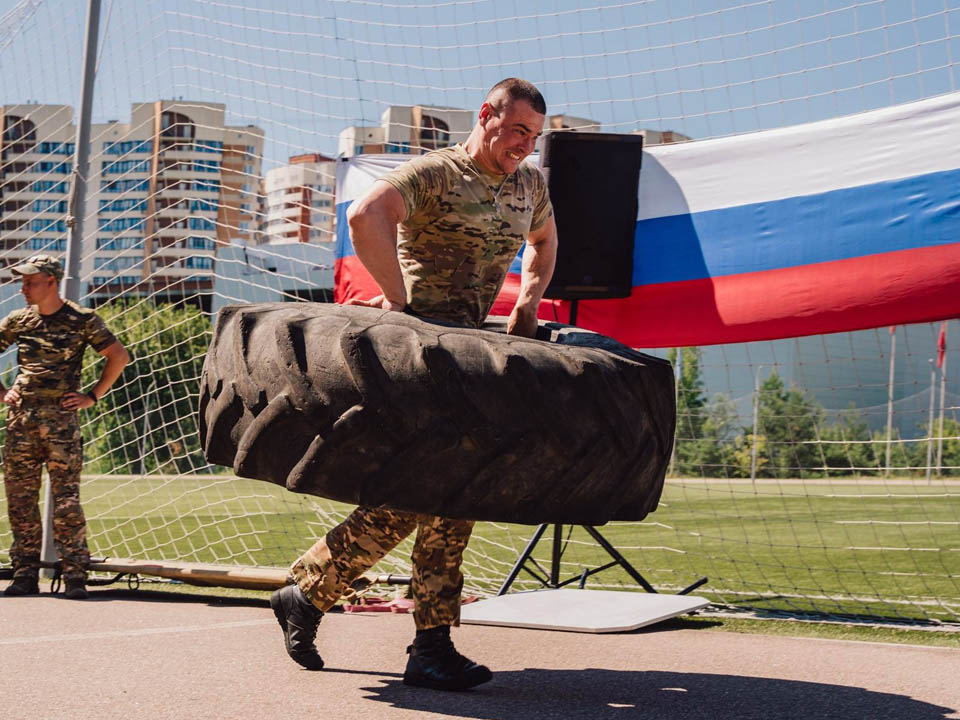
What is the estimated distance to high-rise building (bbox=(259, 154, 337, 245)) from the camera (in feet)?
24.7

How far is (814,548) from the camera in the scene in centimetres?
915

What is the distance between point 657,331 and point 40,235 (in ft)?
16.0

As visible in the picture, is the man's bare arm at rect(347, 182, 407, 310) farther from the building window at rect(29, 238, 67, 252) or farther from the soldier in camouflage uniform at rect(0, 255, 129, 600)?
the building window at rect(29, 238, 67, 252)

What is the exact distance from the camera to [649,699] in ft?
10.8

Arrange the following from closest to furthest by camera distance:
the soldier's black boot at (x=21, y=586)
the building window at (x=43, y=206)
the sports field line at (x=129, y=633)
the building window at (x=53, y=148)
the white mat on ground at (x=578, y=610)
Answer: the sports field line at (x=129, y=633) → the white mat on ground at (x=578, y=610) → the soldier's black boot at (x=21, y=586) → the building window at (x=53, y=148) → the building window at (x=43, y=206)

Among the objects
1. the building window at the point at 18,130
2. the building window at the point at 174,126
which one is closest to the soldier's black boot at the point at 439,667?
the building window at the point at 174,126

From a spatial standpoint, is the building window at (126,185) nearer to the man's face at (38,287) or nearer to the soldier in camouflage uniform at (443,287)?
the man's face at (38,287)

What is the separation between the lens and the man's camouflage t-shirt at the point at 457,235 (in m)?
3.32

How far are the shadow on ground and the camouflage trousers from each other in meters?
0.27

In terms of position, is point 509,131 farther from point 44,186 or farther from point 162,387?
point 44,186

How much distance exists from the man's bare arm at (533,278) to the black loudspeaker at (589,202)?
1.83 m

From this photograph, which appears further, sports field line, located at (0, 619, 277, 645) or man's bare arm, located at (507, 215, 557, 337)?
sports field line, located at (0, 619, 277, 645)

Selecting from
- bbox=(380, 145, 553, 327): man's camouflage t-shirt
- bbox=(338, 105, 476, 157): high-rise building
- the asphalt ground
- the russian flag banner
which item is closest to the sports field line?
the asphalt ground

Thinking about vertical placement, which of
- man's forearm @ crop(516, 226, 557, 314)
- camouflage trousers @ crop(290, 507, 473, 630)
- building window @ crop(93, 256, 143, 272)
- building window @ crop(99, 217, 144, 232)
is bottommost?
camouflage trousers @ crop(290, 507, 473, 630)
